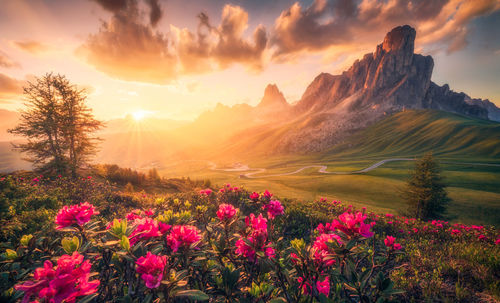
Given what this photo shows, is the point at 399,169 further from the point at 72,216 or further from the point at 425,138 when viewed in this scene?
the point at 72,216

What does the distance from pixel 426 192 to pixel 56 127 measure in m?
36.2

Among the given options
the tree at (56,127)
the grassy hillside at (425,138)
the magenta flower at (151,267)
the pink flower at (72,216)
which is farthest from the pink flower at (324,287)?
the grassy hillside at (425,138)

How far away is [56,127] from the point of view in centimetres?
1738

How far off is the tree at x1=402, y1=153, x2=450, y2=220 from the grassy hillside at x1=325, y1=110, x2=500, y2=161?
191 ft

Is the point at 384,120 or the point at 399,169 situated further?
the point at 384,120

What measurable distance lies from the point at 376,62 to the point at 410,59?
2555 centimetres

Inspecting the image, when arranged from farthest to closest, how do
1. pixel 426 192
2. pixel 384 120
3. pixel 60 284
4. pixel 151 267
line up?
pixel 384 120 → pixel 426 192 → pixel 151 267 → pixel 60 284

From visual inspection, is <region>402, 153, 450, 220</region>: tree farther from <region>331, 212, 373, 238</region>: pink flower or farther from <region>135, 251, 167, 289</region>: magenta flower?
<region>135, 251, 167, 289</region>: magenta flower

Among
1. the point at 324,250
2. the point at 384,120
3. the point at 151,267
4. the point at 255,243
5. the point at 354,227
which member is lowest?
the point at 324,250

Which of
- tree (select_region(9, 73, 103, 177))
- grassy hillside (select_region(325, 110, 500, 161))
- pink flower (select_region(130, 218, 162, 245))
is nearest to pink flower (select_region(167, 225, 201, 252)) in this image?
pink flower (select_region(130, 218, 162, 245))

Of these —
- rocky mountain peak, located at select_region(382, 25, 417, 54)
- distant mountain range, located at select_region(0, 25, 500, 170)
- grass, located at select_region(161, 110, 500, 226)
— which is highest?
rocky mountain peak, located at select_region(382, 25, 417, 54)

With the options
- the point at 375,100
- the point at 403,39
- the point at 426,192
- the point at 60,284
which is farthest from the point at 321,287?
the point at 403,39

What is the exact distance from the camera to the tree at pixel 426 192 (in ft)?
57.1

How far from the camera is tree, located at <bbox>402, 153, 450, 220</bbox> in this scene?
1741 centimetres
